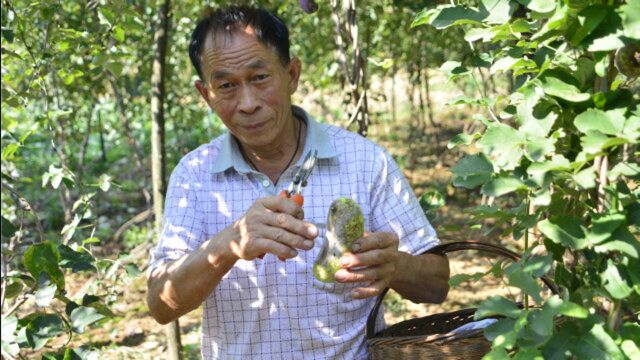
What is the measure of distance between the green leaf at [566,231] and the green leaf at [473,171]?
124mm

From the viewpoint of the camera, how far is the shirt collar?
237 centimetres

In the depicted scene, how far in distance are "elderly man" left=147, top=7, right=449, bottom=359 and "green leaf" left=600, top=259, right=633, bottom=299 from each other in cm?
84

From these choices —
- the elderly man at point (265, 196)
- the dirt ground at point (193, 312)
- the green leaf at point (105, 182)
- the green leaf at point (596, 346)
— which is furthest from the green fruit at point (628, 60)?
the green leaf at point (105, 182)

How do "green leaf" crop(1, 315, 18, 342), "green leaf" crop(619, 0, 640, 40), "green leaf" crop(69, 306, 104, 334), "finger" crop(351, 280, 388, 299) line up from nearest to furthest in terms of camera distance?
"green leaf" crop(619, 0, 640, 40)
"green leaf" crop(1, 315, 18, 342)
"green leaf" crop(69, 306, 104, 334)
"finger" crop(351, 280, 388, 299)

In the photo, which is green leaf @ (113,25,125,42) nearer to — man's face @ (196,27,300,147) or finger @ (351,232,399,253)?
man's face @ (196,27,300,147)

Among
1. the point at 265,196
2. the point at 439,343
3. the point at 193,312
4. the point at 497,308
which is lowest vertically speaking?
the point at 193,312

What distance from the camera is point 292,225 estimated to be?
1.81 meters

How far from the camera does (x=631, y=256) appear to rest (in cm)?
127

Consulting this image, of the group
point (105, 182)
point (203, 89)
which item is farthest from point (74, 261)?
point (105, 182)

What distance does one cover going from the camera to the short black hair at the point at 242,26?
2.32 meters

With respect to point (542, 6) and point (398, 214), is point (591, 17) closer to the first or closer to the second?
point (542, 6)

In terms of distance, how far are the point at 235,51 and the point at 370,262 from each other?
2.48ft

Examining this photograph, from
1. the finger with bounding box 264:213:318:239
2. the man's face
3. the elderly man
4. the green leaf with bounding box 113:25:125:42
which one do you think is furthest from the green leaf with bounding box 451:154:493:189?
the green leaf with bounding box 113:25:125:42

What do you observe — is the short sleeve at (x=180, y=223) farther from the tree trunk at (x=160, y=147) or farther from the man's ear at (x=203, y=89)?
the tree trunk at (x=160, y=147)
